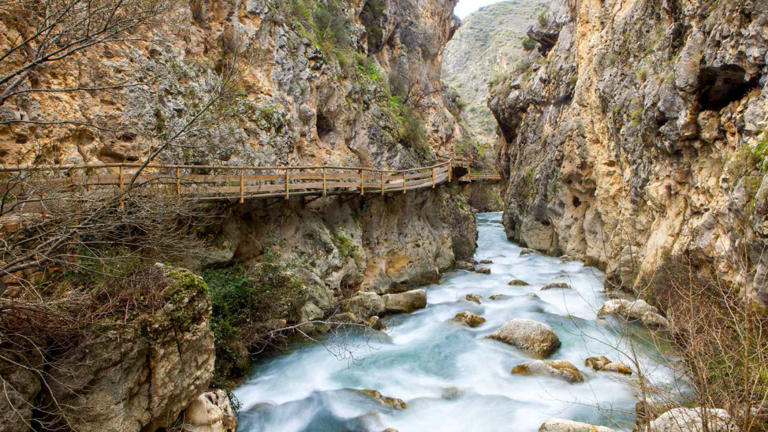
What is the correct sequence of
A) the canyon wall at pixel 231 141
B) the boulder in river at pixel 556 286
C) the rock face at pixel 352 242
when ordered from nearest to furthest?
the canyon wall at pixel 231 141 → the rock face at pixel 352 242 → the boulder in river at pixel 556 286

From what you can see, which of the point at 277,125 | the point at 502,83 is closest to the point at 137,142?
the point at 277,125

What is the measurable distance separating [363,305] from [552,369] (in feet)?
17.6

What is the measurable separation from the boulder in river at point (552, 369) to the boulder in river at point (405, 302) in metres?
4.54

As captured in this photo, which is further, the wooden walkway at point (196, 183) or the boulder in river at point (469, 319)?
the boulder in river at point (469, 319)

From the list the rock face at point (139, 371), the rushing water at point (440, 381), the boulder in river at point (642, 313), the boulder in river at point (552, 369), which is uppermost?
the rock face at point (139, 371)

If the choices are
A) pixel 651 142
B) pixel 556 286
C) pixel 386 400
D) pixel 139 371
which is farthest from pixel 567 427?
pixel 651 142

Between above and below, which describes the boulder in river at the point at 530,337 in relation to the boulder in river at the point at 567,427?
below

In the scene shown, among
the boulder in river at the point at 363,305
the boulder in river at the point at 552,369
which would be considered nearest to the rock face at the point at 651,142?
the boulder in river at the point at 552,369

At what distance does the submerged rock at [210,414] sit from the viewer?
5968 millimetres

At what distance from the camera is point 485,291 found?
1509 cm

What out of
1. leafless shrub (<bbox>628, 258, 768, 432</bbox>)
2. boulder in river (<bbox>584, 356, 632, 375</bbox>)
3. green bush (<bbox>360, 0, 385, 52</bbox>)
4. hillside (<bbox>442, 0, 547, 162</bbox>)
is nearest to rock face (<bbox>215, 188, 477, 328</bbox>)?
boulder in river (<bbox>584, 356, 632, 375</bbox>)

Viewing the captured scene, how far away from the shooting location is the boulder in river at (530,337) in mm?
9641

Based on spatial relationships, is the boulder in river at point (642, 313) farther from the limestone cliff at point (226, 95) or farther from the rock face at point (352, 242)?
the limestone cliff at point (226, 95)

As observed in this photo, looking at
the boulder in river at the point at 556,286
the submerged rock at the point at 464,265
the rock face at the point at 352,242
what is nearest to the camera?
the rock face at the point at 352,242
